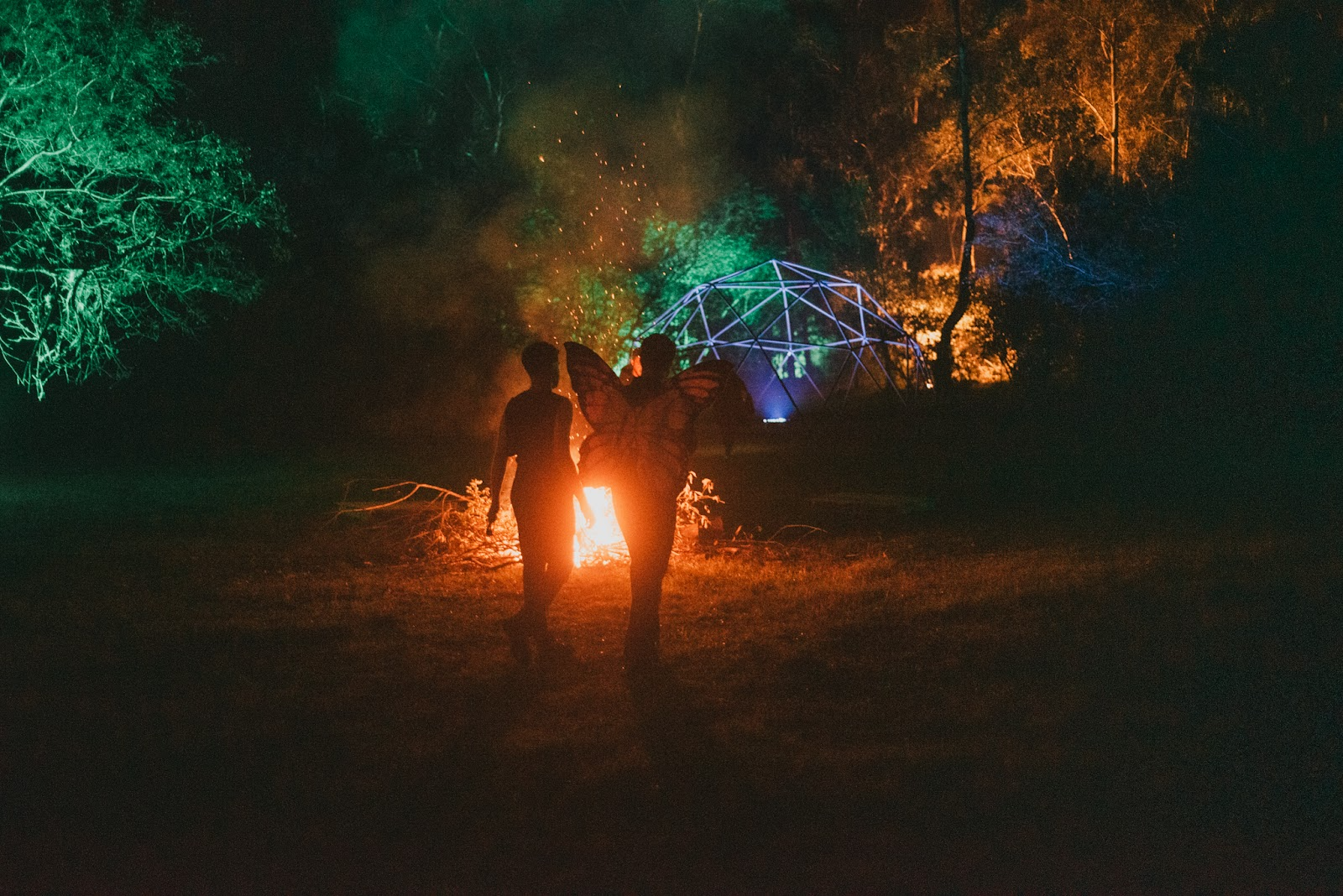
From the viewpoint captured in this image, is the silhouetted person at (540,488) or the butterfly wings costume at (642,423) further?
the silhouetted person at (540,488)

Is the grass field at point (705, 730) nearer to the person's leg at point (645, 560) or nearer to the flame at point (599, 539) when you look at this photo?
Result: the person's leg at point (645, 560)

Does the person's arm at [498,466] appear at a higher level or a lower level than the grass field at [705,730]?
higher

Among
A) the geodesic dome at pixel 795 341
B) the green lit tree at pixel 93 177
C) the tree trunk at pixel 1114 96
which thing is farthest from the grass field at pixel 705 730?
the tree trunk at pixel 1114 96

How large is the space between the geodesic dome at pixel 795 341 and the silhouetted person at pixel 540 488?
651 inches

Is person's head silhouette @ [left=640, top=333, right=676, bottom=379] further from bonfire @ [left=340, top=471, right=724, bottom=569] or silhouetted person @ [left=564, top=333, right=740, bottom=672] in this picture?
bonfire @ [left=340, top=471, right=724, bottom=569]

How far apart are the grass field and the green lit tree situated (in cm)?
734

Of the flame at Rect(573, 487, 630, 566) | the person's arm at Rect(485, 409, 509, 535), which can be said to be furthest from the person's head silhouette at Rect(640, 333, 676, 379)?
the flame at Rect(573, 487, 630, 566)

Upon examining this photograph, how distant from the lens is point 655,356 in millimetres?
5680

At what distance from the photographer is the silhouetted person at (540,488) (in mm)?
5867

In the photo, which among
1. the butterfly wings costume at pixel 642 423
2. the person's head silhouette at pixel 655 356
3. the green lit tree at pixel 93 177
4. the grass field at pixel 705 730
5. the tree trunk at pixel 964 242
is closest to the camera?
the grass field at pixel 705 730

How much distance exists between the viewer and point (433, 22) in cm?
2462

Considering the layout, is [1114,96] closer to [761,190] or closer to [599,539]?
[761,190]

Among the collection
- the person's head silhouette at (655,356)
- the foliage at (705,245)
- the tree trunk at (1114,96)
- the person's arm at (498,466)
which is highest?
the tree trunk at (1114,96)

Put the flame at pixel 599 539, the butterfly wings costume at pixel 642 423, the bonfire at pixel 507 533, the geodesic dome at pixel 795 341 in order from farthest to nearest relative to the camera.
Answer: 1. the geodesic dome at pixel 795 341
2. the bonfire at pixel 507 533
3. the flame at pixel 599 539
4. the butterfly wings costume at pixel 642 423
